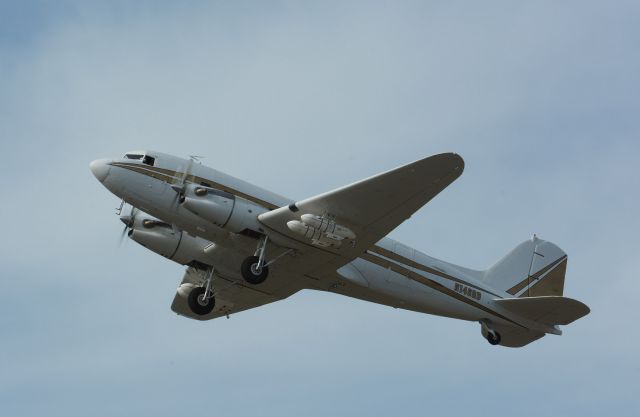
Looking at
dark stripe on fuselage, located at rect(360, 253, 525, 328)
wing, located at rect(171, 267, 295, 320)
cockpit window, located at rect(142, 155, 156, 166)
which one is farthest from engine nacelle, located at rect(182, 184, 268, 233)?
wing, located at rect(171, 267, 295, 320)

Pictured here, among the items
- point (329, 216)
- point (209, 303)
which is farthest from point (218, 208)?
point (209, 303)

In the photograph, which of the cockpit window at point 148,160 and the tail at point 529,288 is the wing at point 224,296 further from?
the tail at point 529,288

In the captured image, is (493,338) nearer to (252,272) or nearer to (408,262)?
(408,262)

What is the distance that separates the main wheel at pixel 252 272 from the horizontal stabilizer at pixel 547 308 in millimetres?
9095

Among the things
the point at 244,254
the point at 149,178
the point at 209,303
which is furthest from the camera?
the point at 209,303

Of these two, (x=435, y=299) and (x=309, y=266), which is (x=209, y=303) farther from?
(x=435, y=299)

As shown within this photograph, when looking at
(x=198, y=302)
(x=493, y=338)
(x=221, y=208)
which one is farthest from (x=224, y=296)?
(x=493, y=338)

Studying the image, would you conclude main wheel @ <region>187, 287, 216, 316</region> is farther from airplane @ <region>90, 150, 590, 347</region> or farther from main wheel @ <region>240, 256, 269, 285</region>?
main wheel @ <region>240, 256, 269, 285</region>

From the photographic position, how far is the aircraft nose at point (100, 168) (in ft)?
83.5

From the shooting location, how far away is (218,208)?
2509 centimetres

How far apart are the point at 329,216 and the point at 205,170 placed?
12.9 ft

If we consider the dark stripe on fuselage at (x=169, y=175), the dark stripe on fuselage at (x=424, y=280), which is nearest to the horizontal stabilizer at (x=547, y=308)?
the dark stripe on fuselage at (x=424, y=280)

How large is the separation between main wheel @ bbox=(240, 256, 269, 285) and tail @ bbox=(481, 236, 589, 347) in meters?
9.09

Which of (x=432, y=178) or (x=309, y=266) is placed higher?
(x=432, y=178)
